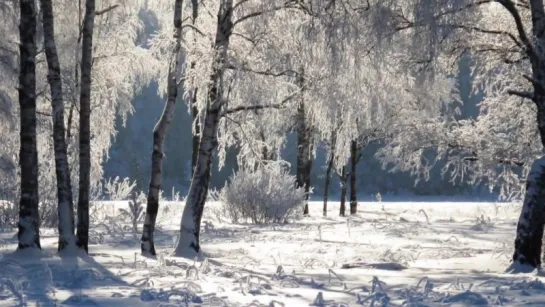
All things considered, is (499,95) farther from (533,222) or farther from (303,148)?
(303,148)

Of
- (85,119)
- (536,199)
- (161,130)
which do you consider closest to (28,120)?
(85,119)

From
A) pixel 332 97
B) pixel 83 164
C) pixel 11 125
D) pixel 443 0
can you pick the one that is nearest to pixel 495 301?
pixel 443 0

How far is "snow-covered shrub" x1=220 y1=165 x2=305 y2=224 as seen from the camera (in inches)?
656

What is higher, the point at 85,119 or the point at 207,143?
the point at 85,119

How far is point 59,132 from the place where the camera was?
8531mm

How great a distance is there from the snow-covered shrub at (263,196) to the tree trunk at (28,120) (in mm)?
8492

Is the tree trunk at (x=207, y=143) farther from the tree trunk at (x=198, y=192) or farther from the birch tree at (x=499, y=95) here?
the birch tree at (x=499, y=95)

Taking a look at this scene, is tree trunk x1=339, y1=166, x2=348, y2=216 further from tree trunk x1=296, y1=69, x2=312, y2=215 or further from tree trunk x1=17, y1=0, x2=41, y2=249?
tree trunk x1=17, y1=0, x2=41, y2=249

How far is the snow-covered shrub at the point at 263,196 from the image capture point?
16672 millimetres

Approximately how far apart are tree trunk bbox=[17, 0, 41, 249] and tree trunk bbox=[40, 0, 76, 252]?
0.23 m

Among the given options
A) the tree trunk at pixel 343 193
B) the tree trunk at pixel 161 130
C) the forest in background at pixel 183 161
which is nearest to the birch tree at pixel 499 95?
the tree trunk at pixel 161 130

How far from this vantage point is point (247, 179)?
A: 55.1 ft

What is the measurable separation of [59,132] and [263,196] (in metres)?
8.69

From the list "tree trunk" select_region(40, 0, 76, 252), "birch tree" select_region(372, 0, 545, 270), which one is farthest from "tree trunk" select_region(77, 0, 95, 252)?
"birch tree" select_region(372, 0, 545, 270)
